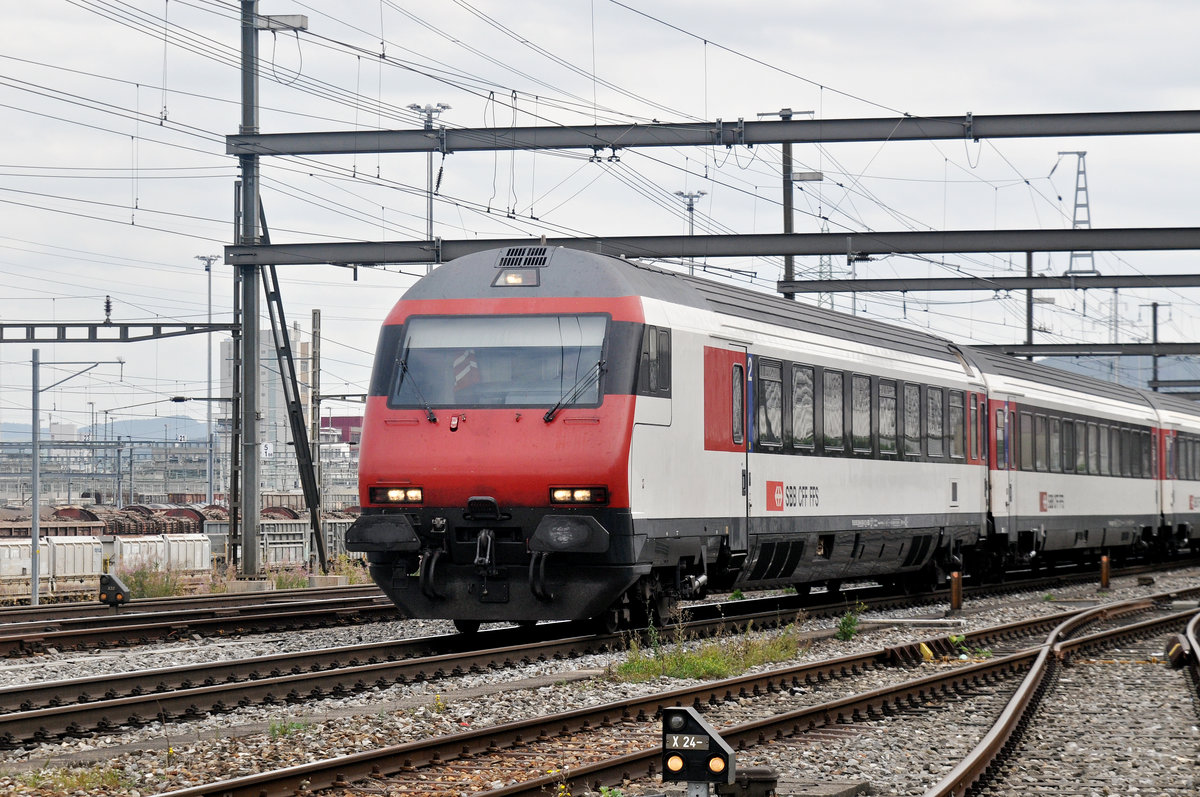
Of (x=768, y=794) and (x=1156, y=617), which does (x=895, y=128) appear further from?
(x=768, y=794)

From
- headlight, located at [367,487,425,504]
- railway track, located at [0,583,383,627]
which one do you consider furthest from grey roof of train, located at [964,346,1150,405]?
headlight, located at [367,487,425,504]

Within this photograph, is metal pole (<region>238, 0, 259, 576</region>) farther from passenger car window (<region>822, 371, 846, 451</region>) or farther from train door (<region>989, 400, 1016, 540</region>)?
train door (<region>989, 400, 1016, 540</region>)

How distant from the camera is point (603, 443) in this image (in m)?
13.8

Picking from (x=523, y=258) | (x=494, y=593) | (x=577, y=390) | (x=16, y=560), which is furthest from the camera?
(x=16, y=560)

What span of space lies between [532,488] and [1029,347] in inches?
1230

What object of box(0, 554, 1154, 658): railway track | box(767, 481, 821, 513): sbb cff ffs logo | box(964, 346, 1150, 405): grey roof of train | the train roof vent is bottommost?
box(0, 554, 1154, 658): railway track

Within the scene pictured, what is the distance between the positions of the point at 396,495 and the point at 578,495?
71.9 inches

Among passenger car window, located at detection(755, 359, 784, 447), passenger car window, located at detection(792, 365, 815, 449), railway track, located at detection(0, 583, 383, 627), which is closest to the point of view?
passenger car window, located at detection(755, 359, 784, 447)

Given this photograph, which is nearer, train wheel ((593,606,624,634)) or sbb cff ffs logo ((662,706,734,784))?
sbb cff ffs logo ((662,706,734,784))

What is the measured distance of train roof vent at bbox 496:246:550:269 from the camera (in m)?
15.0

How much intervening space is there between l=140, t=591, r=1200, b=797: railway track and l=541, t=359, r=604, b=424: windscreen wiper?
126 inches

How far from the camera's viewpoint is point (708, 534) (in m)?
15.5

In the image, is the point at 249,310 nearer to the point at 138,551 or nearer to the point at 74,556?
the point at 74,556

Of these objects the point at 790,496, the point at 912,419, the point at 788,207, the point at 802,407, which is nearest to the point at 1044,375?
the point at 912,419
